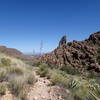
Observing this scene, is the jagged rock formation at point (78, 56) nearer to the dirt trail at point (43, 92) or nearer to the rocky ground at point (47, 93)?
the dirt trail at point (43, 92)

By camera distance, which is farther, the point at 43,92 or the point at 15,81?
the point at 43,92

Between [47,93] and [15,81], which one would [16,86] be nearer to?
[15,81]

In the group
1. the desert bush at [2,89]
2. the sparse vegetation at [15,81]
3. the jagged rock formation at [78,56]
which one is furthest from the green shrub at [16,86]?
the jagged rock formation at [78,56]

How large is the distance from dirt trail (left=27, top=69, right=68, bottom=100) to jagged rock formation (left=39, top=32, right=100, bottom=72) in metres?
19.5

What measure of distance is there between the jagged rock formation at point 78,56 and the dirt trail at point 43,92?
1946 cm

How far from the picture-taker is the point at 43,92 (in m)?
7.74

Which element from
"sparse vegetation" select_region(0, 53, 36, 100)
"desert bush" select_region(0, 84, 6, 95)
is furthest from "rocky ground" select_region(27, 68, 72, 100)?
"desert bush" select_region(0, 84, 6, 95)

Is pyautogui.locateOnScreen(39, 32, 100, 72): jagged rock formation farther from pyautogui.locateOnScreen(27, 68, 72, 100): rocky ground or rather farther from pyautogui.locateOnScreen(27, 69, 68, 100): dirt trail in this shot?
pyautogui.locateOnScreen(27, 68, 72, 100): rocky ground

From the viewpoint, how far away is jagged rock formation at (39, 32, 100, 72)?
2848 centimetres

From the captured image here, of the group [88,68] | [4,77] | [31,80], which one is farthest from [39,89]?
[88,68]

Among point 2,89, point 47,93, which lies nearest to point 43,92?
point 47,93

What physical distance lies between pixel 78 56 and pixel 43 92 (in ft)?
75.7

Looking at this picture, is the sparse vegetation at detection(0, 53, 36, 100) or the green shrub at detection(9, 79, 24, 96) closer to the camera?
the sparse vegetation at detection(0, 53, 36, 100)

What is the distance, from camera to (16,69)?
380 inches
